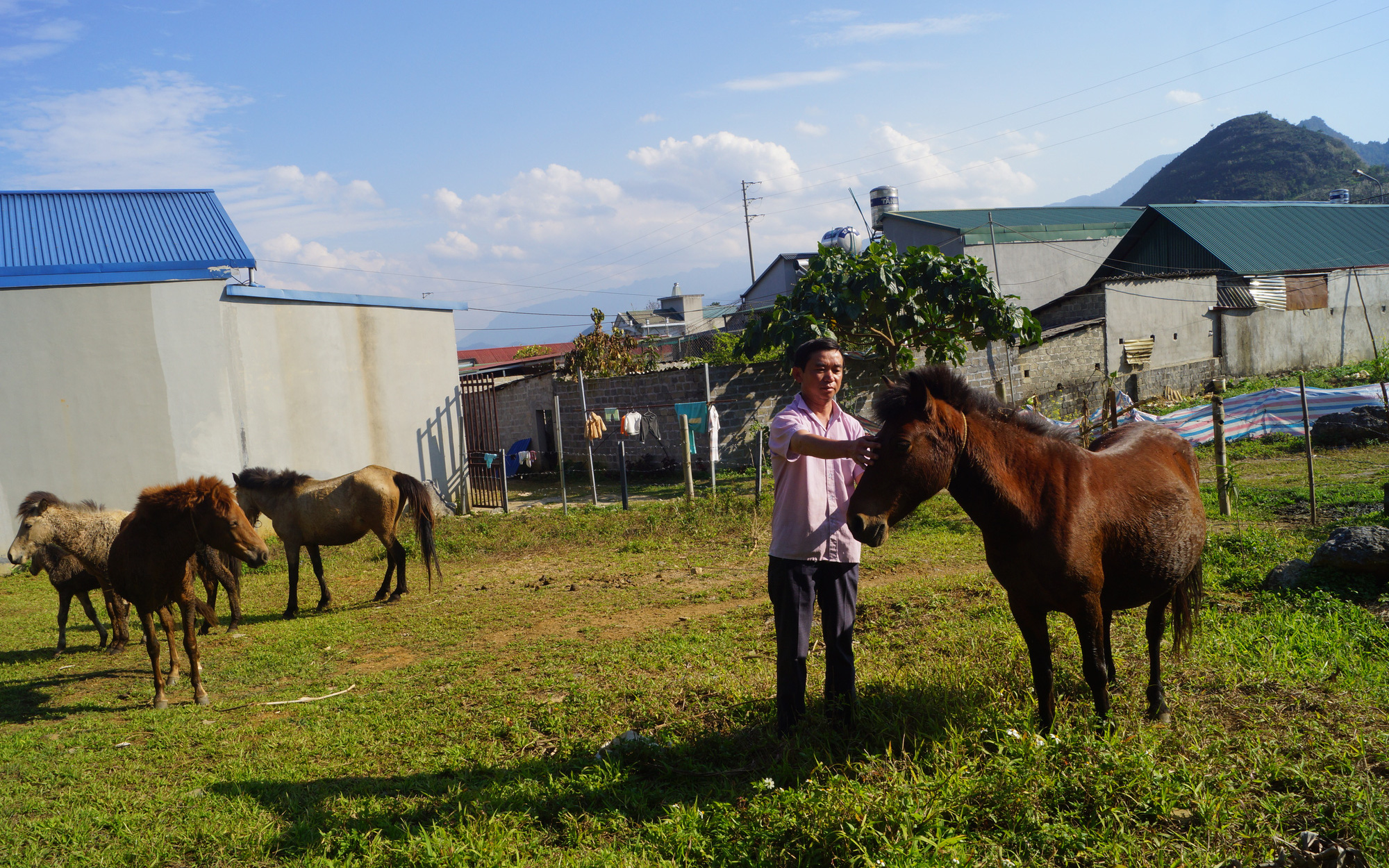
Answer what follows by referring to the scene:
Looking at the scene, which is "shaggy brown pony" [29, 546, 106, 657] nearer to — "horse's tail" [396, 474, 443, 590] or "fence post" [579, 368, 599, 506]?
"horse's tail" [396, 474, 443, 590]

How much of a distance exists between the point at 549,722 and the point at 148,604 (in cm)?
347

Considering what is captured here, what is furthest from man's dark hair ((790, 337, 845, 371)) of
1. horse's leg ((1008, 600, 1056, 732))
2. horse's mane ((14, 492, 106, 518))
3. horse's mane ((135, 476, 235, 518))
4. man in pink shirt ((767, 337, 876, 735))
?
horse's mane ((14, 492, 106, 518))

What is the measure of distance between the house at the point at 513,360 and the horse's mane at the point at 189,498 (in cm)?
1167

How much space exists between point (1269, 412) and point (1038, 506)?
1312 centimetres

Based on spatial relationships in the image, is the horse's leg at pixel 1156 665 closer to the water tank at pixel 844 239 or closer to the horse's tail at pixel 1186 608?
the horse's tail at pixel 1186 608

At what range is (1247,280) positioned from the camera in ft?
80.0

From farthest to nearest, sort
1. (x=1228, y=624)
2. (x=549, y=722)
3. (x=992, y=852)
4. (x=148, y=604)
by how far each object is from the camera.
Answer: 1. (x=148, y=604)
2. (x=1228, y=624)
3. (x=549, y=722)
4. (x=992, y=852)

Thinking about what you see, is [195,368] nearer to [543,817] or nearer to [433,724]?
[433,724]

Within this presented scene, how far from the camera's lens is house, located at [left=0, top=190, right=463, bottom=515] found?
36.9ft

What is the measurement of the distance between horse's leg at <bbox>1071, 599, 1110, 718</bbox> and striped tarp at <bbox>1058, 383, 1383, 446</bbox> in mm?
10892

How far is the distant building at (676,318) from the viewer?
37906 millimetres

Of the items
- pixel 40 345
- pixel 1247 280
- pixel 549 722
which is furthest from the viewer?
pixel 1247 280

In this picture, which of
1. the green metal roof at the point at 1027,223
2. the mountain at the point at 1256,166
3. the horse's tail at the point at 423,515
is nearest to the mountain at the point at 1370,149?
the mountain at the point at 1256,166

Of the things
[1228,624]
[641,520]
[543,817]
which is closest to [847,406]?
[641,520]
